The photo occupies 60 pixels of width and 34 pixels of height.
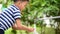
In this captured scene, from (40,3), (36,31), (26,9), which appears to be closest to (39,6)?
(40,3)

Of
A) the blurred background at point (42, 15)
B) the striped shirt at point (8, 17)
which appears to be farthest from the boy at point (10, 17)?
the blurred background at point (42, 15)

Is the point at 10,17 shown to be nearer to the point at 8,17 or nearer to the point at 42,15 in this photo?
the point at 8,17

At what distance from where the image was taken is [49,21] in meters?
1.62

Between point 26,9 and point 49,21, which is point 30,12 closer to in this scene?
point 26,9

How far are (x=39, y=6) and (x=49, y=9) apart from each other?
0.11m

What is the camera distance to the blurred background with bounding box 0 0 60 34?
1.59 metres

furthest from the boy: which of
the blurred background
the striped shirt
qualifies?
the blurred background

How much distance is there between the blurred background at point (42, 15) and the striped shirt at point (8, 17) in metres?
0.27

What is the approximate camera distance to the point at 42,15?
160 centimetres

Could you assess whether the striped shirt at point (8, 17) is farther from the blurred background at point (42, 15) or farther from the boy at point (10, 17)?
the blurred background at point (42, 15)

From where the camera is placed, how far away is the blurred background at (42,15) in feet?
5.21

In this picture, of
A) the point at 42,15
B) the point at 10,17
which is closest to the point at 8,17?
the point at 10,17

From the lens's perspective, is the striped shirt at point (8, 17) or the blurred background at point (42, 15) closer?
the striped shirt at point (8, 17)

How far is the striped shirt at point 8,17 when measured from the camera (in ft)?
4.21
